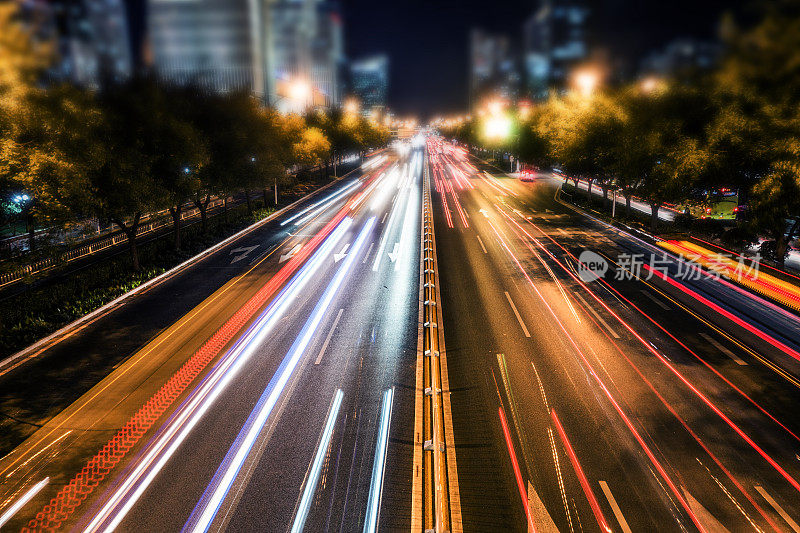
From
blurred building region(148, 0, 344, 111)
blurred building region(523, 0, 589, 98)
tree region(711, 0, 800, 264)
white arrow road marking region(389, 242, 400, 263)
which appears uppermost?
blurred building region(523, 0, 589, 98)

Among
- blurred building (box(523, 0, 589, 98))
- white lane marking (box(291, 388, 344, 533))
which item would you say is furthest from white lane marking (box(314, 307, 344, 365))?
blurred building (box(523, 0, 589, 98))

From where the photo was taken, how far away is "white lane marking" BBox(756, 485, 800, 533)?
292 inches

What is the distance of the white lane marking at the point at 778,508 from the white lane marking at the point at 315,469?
8.61 metres

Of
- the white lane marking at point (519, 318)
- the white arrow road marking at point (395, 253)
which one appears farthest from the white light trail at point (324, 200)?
the white lane marking at point (519, 318)

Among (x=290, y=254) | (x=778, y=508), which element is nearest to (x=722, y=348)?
(x=778, y=508)

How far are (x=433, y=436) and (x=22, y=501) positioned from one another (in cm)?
829

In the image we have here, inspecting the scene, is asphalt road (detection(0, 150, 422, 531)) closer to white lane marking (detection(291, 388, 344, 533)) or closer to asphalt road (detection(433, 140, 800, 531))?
white lane marking (detection(291, 388, 344, 533))

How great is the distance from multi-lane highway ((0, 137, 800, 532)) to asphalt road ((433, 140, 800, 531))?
2.3 inches

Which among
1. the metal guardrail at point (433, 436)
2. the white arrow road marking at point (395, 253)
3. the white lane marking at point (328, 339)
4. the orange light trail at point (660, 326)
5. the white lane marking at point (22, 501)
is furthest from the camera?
the white arrow road marking at point (395, 253)

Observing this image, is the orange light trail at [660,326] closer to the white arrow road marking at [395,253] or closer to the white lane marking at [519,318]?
the white lane marking at [519,318]

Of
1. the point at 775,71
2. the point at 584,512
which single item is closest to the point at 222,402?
the point at 584,512

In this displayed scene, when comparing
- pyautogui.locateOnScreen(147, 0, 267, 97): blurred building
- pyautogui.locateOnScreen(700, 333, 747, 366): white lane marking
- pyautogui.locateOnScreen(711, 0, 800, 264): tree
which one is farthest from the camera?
pyautogui.locateOnScreen(147, 0, 267, 97): blurred building

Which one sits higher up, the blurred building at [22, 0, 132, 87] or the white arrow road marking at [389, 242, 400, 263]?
the blurred building at [22, 0, 132, 87]

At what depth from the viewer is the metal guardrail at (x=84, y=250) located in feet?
64.7
